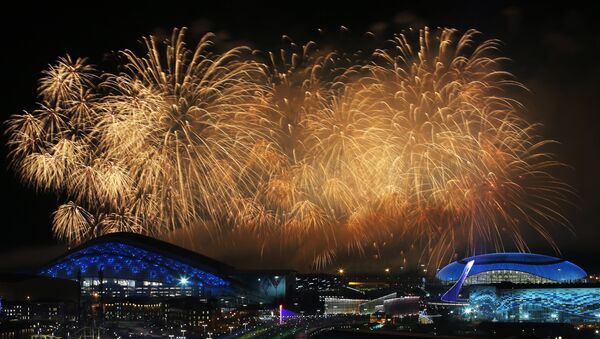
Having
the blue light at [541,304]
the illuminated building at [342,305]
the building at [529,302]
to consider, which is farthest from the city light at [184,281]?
the blue light at [541,304]

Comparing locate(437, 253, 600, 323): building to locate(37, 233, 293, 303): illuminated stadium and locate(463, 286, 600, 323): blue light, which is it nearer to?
locate(463, 286, 600, 323): blue light

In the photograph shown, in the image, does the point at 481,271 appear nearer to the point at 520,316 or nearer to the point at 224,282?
the point at 520,316

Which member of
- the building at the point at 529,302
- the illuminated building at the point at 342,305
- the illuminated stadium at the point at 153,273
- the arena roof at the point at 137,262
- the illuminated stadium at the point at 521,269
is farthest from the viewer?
the illuminated building at the point at 342,305

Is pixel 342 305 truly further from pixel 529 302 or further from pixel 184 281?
pixel 529 302

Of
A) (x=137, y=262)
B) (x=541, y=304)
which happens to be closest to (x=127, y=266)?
(x=137, y=262)

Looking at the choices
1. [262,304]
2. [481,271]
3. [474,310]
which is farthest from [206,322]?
[481,271]

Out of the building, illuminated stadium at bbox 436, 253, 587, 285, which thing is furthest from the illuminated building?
illuminated stadium at bbox 436, 253, 587, 285

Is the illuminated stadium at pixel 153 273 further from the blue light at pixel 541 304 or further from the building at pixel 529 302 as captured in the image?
the blue light at pixel 541 304
